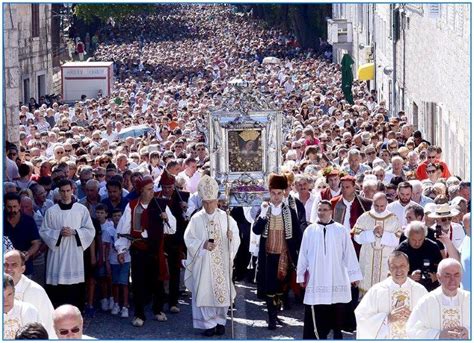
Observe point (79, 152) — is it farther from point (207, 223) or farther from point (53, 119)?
point (53, 119)

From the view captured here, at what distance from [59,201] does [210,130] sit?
1784mm

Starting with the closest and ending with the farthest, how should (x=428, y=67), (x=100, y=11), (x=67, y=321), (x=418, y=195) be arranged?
(x=67, y=321) < (x=418, y=195) < (x=428, y=67) < (x=100, y=11)

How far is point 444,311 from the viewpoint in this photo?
10.2 meters

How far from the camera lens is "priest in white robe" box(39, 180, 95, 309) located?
14.3 metres

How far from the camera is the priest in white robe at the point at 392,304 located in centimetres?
1093

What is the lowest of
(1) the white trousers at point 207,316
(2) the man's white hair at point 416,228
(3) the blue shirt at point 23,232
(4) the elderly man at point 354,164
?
(1) the white trousers at point 207,316

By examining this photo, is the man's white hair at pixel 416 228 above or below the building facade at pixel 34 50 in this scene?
below

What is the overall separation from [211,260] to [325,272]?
1.45 metres

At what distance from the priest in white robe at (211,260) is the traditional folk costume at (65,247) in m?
1.11

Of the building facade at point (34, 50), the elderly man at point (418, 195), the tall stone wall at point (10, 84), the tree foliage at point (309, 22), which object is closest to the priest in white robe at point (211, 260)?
the elderly man at point (418, 195)

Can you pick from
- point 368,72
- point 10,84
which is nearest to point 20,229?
point 10,84

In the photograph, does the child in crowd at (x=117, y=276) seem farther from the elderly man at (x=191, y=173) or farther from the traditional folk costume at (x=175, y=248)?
the elderly man at (x=191, y=173)

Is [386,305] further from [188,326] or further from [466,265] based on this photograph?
[188,326]

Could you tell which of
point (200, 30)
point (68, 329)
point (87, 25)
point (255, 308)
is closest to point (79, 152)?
point (255, 308)
